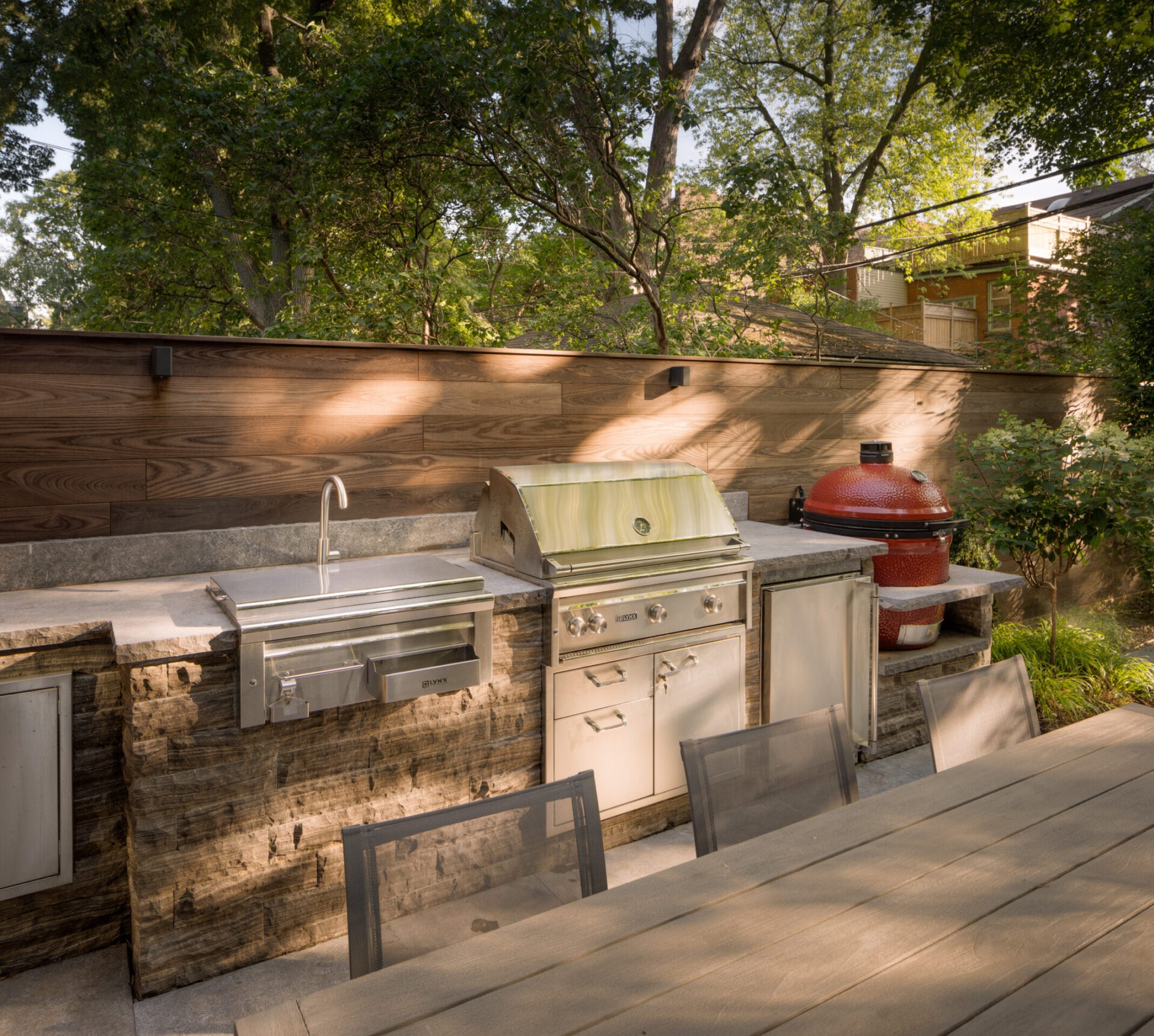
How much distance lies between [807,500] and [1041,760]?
237cm

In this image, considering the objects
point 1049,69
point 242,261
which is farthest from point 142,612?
point 1049,69

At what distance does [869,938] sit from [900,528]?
2.82m

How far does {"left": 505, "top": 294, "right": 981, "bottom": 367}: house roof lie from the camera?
6.96 meters

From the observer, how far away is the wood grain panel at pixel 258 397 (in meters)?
2.57

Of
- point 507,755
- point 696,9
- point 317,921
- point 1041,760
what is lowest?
point 317,921

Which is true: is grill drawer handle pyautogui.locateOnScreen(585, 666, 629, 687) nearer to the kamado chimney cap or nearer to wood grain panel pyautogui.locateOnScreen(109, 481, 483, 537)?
wood grain panel pyautogui.locateOnScreen(109, 481, 483, 537)

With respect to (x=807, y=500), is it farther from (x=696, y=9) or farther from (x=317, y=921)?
(x=696, y=9)

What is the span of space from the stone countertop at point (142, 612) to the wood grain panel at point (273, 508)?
8.0 inches

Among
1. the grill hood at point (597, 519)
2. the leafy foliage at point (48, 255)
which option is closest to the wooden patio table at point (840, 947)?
the grill hood at point (597, 519)

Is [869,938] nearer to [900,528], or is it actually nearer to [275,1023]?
[275,1023]

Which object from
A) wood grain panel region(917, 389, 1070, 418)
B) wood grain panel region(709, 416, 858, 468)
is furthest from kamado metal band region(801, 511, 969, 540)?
wood grain panel region(917, 389, 1070, 418)

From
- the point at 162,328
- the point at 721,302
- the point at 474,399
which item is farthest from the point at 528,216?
the point at 162,328

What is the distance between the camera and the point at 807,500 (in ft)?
13.1

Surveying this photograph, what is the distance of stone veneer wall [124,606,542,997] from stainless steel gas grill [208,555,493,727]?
10cm
